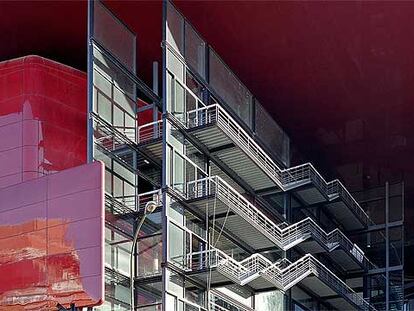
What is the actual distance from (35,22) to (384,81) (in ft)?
57.6

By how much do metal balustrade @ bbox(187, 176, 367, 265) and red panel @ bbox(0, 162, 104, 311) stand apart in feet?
16.5

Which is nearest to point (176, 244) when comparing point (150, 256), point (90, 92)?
point (150, 256)

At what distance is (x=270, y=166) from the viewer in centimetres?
4391

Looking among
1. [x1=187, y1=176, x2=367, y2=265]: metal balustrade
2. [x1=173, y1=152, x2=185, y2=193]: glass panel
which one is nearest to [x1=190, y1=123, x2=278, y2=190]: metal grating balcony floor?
[x1=173, y1=152, x2=185, y2=193]: glass panel

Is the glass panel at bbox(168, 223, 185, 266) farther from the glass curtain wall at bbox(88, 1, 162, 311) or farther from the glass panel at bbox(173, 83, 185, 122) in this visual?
the glass panel at bbox(173, 83, 185, 122)

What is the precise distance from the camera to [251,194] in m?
43.4

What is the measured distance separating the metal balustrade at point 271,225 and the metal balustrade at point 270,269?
1.11 metres

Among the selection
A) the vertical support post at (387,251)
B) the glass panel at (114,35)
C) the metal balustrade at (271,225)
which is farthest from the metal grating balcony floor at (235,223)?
the vertical support post at (387,251)

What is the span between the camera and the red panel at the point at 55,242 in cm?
3297

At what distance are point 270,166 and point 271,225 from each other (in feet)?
9.82

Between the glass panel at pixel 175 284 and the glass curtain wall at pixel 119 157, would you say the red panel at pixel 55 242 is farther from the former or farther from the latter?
the glass panel at pixel 175 284

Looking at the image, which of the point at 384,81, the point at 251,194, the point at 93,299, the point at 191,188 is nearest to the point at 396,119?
the point at 384,81

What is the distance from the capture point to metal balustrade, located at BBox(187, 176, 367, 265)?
37.1 meters

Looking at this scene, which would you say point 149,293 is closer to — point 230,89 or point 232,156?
point 232,156
